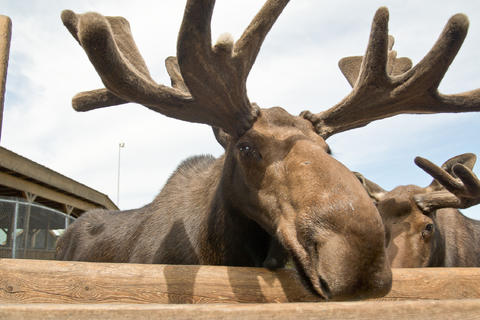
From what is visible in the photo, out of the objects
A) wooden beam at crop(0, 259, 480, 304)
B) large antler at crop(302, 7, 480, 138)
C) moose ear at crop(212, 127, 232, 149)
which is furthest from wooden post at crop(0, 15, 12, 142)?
large antler at crop(302, 7, 480, 138)

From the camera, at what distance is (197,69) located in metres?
2.46

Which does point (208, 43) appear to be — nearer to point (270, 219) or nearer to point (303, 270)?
point (270, 219)

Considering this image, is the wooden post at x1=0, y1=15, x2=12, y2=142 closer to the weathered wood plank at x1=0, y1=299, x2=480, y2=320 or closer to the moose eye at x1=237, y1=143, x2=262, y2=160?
the weathered wood plank at x1=0, y1=299, x2=480, y2=320

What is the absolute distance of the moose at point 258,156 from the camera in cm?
181

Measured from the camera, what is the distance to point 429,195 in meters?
4.36

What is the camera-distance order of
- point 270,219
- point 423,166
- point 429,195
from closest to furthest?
point 270,219, point 423,166, point 429,195

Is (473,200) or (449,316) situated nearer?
(449,316)

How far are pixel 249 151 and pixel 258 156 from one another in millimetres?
77

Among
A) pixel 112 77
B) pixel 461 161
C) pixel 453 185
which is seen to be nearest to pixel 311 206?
pixel 112 77

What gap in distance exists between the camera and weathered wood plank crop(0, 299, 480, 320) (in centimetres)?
122

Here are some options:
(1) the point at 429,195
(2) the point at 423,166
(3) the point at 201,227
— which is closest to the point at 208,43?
(3) the point at 201,227

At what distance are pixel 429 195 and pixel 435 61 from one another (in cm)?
191

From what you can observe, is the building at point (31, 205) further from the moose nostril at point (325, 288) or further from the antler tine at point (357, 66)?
the moose nostril at point (325, 288)

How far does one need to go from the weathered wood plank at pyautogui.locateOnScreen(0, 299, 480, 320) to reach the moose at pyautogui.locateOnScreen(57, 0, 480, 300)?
1.37 feet
